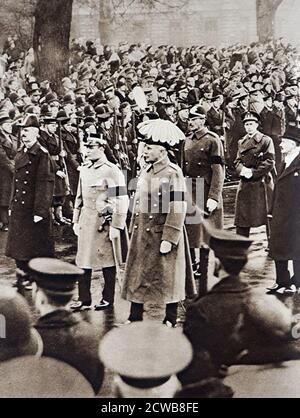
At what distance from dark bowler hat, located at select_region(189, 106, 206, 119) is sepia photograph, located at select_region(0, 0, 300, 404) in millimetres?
14

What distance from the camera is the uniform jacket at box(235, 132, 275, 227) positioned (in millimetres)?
3682

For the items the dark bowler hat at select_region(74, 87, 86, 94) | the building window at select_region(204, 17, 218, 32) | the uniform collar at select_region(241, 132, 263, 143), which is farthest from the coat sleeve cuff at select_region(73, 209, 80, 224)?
the building window at select_region(204, 17, 218, 32)

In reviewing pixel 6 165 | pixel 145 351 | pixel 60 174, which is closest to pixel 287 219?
pixel 145 351

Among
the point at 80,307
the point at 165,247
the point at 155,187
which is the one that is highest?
the point at 155,187

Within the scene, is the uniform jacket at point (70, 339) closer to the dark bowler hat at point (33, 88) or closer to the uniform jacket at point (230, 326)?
the uniform jacket at point (230, 326)

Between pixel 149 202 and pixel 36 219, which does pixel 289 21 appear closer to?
pixel 149 202

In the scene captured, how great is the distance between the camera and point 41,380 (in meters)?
3.61

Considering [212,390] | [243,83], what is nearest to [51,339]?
[212,390]

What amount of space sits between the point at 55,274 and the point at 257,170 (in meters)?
1.36

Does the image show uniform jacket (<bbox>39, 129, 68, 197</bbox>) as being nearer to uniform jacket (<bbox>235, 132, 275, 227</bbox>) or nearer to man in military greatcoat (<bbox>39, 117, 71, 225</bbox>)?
man in military greatcoat (<bbox>39, 117, 71, 225</bbox>)

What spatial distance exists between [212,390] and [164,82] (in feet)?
6.09

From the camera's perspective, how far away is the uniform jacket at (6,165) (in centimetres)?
374

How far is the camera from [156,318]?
3.59 m
